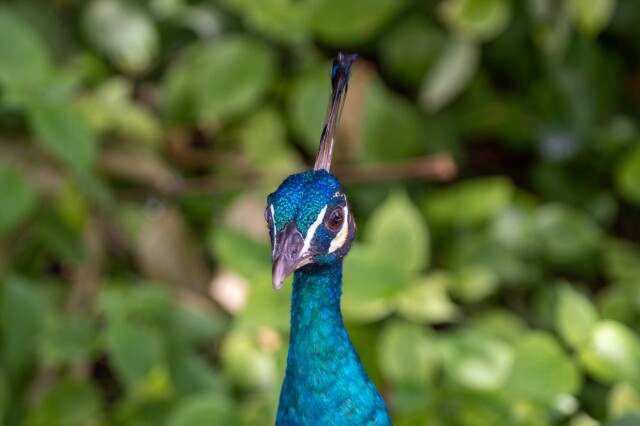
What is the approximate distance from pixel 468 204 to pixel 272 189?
1.19 feet

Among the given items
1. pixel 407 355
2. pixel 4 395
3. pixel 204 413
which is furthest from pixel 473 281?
pixel 4 395

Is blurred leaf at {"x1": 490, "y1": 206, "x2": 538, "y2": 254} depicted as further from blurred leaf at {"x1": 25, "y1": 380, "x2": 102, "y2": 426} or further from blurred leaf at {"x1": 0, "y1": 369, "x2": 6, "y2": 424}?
blurred leaf at {"x1": 0, "y1": 369, "x2": 6, "y2": 424}

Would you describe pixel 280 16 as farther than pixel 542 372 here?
Yes

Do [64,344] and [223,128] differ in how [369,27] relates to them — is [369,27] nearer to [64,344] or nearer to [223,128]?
[223,128]

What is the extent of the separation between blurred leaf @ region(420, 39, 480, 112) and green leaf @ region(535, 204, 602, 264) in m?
0.29

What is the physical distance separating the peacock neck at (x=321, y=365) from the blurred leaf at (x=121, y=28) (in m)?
0.99

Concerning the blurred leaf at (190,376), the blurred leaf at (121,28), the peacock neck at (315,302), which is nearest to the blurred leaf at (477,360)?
the blurred leaf at (190,376)

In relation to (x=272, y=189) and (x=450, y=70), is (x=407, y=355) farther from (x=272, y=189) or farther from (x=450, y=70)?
(x=450, y=70)

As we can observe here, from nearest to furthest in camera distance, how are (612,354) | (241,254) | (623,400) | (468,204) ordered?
(612,354), (623,400), (241,254), (468,204)

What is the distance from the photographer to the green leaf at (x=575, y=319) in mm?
1244

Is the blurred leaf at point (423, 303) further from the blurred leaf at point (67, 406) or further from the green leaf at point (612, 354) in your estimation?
the blurred leaf at point (67, 406)

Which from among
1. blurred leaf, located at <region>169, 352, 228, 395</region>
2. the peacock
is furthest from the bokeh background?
the peacock

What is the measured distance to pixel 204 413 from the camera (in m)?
1.40

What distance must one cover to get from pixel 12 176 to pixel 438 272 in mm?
789
